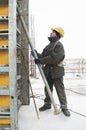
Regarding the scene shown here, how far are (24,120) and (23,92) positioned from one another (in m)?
0.98

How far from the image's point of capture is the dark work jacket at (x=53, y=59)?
3.80 metres

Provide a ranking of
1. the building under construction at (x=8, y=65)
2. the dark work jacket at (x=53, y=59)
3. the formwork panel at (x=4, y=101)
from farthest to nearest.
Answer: the dark work jacket at (x=53, y=59)
the formwork panel at (x=4, y=101)
the building under construction at (x=8, y=65)

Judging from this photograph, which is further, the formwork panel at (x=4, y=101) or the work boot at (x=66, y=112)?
the work boot at (x=66, y=112)

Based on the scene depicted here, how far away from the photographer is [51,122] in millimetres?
3525

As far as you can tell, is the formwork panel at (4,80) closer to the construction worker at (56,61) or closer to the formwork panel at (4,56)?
the formwork panel at (4,56)

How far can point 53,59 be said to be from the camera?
3.82 metres

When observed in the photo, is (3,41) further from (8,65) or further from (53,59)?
(53,59)

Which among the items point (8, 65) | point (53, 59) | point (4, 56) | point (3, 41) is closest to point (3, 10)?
point (3, 41)

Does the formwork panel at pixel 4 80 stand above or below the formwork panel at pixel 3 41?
below

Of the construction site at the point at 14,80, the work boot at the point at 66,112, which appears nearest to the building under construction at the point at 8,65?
the construction site at the point at 14,80

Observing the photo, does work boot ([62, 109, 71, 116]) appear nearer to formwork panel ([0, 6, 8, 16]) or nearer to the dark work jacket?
the dark work jacket

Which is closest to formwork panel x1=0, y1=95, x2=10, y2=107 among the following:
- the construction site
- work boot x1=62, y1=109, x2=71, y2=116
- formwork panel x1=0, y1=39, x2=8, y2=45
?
the construction site

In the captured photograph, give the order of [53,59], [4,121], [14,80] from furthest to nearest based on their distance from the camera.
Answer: [53,59]
[4,121]
[14,80]

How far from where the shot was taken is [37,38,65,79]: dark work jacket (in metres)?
3.80
